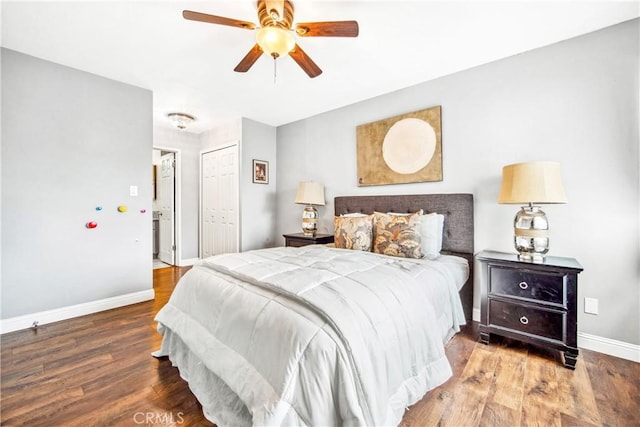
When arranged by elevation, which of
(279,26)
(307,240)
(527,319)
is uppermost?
(279,26)

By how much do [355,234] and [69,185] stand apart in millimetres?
2847

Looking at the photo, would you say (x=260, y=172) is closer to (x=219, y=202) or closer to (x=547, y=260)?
(x=219, y=202)

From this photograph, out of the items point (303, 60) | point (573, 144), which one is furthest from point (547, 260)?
point (303, 60)

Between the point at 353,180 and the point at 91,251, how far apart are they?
3004 millimetres

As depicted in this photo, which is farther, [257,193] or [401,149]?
[257,193]

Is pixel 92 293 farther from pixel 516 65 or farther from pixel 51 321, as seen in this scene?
pixel 516 65

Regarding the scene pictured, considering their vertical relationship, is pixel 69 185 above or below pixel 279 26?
below

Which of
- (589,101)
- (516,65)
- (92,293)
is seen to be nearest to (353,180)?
(516,65)

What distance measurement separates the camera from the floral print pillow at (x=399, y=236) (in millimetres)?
2293

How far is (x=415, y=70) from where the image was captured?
2.59 meters

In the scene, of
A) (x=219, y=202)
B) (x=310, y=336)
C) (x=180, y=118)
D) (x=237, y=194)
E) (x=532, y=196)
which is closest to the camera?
(x=310, y=336)

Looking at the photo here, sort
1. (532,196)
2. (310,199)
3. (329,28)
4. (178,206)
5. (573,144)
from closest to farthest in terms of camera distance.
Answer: (329,28) → (532,196) → (573,144) → (310,199) → (178,206)

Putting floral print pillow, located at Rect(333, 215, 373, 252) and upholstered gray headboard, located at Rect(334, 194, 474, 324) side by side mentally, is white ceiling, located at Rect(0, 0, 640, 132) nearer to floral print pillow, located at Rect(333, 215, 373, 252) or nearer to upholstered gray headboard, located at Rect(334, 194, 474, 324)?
upholstered gray headboard, located at Rect(334, 194, 474, 324)

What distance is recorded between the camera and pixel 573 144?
208 centimetres
